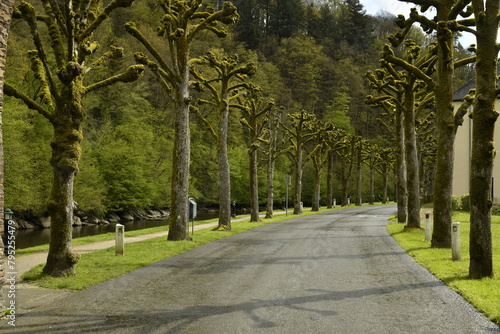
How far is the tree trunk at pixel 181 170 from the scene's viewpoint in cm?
1677

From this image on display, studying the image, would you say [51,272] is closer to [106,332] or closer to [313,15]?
[106,332]

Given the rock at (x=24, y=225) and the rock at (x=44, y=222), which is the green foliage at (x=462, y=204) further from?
the rock at (x=24, y=225)

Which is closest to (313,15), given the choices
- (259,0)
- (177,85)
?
(259,0)

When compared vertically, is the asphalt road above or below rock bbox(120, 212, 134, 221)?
above

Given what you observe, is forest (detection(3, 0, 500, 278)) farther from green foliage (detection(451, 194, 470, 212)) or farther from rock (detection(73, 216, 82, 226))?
green foliage (detection(451, 194, 470, 212))

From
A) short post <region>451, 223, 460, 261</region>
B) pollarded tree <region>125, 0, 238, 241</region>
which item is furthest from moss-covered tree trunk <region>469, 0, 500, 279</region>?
pollarded tree <region>125, 0, 238, 241</region>

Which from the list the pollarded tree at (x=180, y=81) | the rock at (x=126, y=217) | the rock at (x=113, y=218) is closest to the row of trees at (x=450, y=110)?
the pollarded tree at (x=180, y=81)

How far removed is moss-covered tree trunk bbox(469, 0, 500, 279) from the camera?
9.23 metres

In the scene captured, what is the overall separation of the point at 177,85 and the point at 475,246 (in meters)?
11.7

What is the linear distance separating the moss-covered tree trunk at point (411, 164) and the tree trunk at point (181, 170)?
9902 millimetres

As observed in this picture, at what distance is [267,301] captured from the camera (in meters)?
7.34

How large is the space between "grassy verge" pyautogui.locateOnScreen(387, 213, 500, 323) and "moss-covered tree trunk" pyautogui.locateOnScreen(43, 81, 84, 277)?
24.6 ft

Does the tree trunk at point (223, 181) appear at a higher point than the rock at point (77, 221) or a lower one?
higher

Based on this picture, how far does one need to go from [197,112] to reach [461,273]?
16.6 meters
